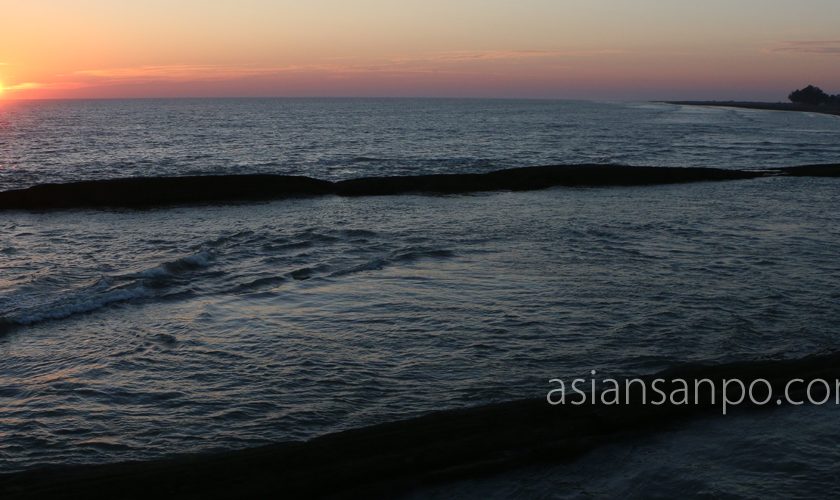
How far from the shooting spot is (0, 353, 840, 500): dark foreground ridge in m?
6.96

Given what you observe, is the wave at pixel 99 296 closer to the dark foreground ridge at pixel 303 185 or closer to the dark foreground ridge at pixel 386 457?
the dark foreground ridge at pixel 386 457

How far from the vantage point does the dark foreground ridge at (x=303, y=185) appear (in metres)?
27.7

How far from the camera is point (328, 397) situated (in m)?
9.45

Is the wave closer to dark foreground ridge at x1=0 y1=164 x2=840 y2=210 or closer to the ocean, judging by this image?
the ocean

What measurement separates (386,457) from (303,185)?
25365mm

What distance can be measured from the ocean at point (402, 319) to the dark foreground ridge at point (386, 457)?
0.29m

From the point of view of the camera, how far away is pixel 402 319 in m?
12.9

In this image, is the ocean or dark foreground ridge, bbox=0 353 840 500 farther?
the ocean

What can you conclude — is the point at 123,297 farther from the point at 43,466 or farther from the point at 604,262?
the point at 604,262

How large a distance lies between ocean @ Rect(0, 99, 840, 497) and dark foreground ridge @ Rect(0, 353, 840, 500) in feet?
0.96

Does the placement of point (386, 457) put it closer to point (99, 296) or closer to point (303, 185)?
point (99, 296)

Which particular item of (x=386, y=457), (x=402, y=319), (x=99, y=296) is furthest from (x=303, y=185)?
(x=386, y=457)

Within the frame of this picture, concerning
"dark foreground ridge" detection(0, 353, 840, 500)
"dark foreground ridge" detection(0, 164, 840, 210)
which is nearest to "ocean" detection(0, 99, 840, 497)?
"dark foreground ridge" detection(0, 353, 840, 500)

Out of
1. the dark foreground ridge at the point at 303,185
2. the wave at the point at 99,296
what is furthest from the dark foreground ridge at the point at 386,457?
the dark foreground ridge at the point at 303,185
